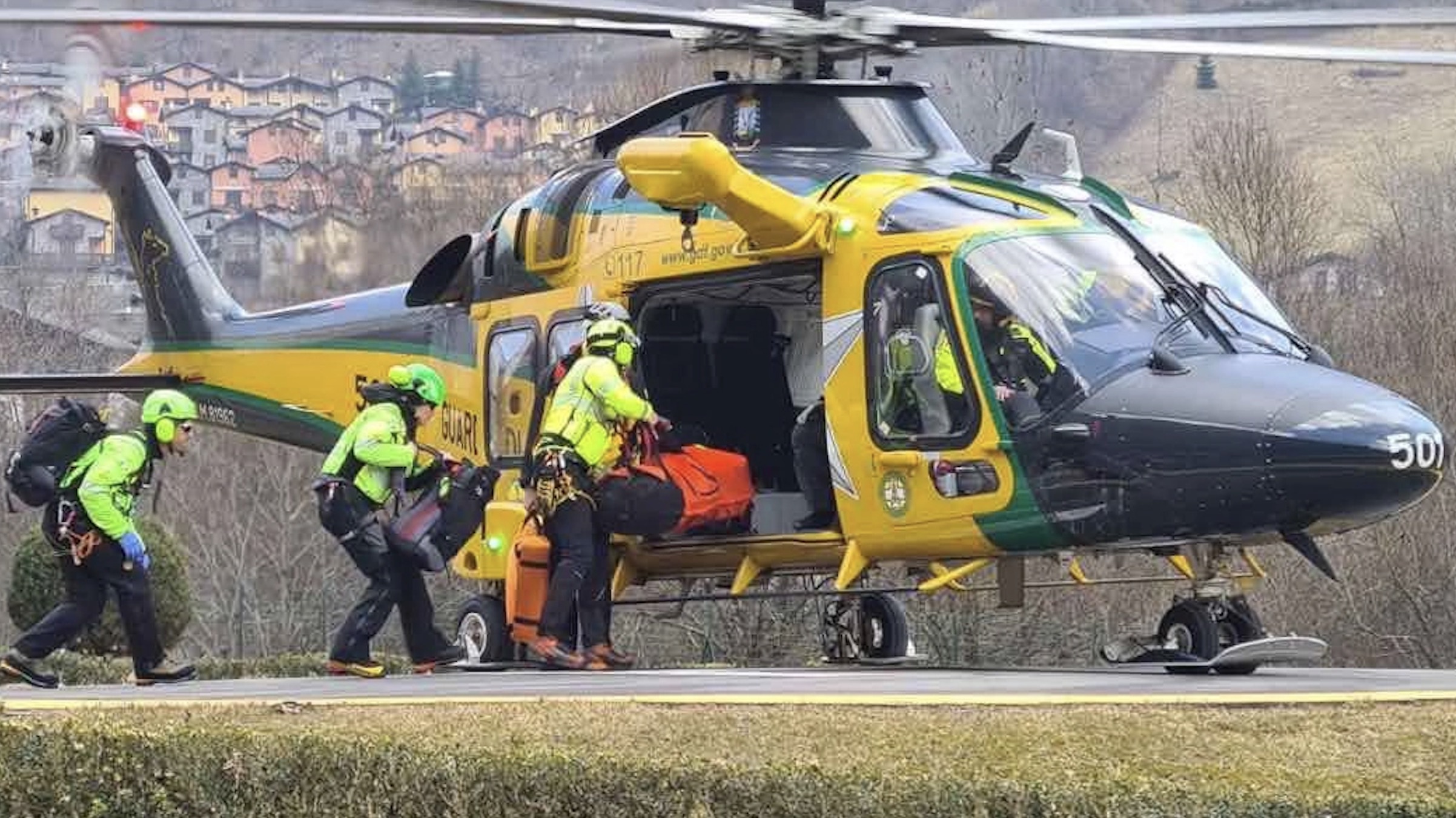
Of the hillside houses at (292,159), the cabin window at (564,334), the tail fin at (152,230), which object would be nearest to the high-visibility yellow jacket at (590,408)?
the cabin window at (564,334)

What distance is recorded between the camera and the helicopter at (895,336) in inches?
521

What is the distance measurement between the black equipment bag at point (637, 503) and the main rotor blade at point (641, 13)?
2.45 metres

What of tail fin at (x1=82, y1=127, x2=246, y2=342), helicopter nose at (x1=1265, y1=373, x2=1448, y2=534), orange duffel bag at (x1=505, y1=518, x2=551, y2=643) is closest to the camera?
helicopter nose at (x1=1265, y1=373, x2=1448, y2=534)

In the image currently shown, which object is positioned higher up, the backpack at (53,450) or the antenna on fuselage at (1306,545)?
the backpack at (53,450)

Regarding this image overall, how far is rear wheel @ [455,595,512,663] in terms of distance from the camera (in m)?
16.5

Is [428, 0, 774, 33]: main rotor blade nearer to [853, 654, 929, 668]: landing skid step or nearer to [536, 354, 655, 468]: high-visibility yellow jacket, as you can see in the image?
[536, 354, 655, 468]: high-visibility yellow jacket

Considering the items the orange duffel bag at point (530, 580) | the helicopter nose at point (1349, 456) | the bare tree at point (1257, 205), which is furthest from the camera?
the bare tree at point (1257, 205)

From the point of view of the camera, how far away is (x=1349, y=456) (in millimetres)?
12648

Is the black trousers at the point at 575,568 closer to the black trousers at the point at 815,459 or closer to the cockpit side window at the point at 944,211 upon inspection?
the black trousers at the point at 815,459

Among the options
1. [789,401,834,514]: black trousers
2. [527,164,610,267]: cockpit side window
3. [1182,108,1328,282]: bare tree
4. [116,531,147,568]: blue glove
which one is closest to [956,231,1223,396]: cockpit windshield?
[789,401,834,514]: black trousers

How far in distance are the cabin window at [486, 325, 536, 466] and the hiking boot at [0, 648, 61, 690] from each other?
314cm

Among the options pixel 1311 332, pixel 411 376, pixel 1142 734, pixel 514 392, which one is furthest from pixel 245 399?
pixel 1311 332

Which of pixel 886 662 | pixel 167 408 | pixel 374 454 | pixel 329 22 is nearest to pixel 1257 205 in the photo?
pixel 886 662

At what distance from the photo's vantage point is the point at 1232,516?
1308 cm
